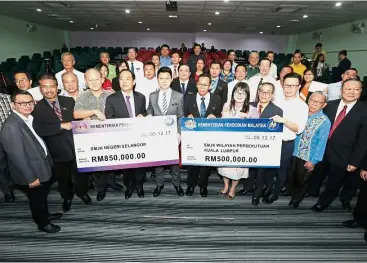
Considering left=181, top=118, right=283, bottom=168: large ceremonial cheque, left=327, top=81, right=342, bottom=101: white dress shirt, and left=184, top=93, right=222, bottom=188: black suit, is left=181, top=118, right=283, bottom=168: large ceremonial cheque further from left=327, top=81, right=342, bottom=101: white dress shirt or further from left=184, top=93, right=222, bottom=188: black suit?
Result: left=327, top=81, right=342, bottom=101: white dress shirt

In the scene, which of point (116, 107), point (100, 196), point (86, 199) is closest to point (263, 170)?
point (116, 107)

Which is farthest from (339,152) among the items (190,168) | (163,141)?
(163,141)

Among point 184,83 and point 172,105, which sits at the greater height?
point 184,83

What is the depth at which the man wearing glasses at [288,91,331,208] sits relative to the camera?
2.56 meters

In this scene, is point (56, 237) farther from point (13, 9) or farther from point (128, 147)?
point (13, 9)

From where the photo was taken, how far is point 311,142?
263 centimetres

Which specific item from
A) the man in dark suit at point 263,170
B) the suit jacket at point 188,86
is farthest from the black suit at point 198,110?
Answer: the suit jacket at point 188,86

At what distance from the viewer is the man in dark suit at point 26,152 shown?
2.09 m

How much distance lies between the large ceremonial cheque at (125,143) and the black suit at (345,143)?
1.80 meters

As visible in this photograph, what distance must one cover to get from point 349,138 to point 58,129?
314 cm

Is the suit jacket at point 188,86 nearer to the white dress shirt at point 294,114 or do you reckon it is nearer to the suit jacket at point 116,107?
the suit jacket at point 116,107

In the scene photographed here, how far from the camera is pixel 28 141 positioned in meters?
2.18

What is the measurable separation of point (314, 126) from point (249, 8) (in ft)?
25.2

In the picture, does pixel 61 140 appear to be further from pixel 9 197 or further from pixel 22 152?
pixel 9 197
